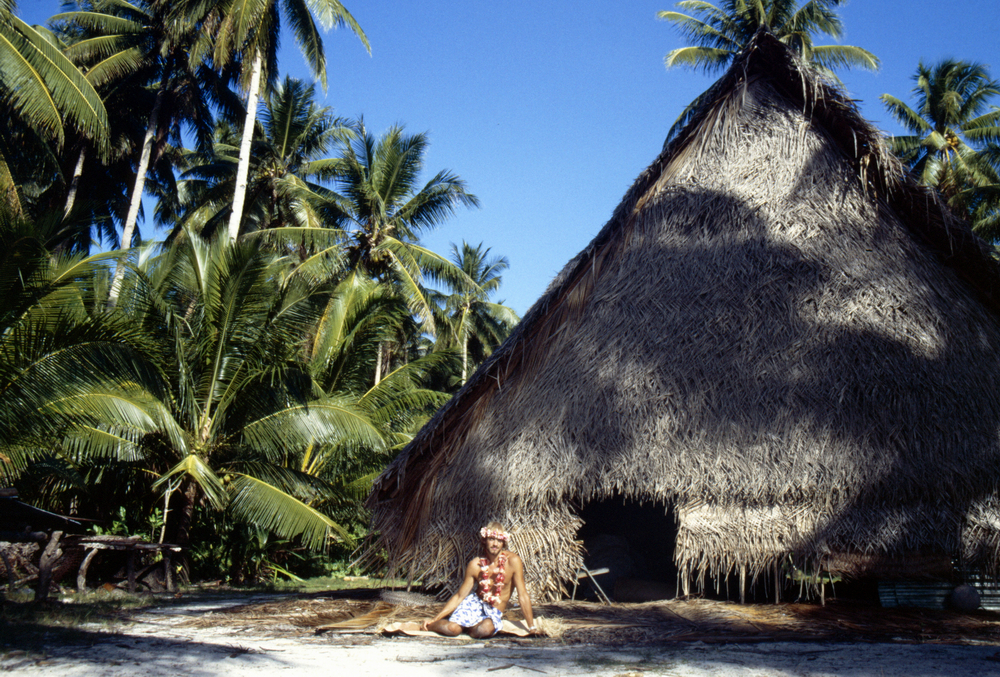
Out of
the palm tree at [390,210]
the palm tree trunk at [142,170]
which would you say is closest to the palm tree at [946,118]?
the palm tree at [390,210]

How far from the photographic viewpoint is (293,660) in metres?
3.82

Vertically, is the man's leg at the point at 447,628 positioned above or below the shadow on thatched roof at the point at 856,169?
below

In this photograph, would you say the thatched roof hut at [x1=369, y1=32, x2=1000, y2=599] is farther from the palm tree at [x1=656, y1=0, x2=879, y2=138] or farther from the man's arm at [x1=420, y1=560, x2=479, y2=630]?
the palm tree at [x1=656, y1=0, x2=879, y2=138]

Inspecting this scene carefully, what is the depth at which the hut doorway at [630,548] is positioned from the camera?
7.39 meters

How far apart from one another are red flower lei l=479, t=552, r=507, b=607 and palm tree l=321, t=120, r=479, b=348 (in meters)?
12.2

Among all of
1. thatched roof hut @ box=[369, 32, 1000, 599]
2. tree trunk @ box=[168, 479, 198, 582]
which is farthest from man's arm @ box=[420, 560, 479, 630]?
tree trunk @ box=[168, 479, 198, 582]

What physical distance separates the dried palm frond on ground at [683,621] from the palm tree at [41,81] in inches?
313

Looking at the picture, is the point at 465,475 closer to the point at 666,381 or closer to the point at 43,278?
the point at 666,381

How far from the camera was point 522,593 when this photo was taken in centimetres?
492

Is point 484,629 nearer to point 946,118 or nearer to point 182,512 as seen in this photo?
point 182,512

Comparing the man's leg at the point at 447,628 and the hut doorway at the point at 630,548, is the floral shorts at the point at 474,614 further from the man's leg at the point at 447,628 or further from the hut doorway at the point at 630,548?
the hut doorway at the point at 630,548

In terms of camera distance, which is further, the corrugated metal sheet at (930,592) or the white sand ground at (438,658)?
the corrugated metal sheet at (930,592)

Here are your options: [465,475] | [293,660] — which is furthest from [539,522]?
[293,660]

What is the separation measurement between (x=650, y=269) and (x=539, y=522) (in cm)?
265
